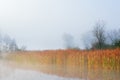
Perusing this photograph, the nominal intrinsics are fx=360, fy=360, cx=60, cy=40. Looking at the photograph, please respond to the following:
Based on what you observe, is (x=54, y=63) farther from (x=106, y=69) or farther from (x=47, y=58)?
(x=106, y=69)

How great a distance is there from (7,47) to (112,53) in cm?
3126

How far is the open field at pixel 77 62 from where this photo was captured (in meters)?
20.5

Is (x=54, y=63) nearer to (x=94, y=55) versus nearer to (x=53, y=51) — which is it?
(x=53, y=51)

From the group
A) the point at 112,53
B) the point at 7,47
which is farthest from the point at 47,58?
the point at 7,47

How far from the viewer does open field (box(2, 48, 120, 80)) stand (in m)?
20.5

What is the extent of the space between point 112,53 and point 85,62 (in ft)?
11.1

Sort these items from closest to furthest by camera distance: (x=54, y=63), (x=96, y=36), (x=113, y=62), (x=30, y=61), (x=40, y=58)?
(x=113, y=62) → (x=54, y=63) → (x=40, y=58) → (x=30, y=61) → (x=96, y=36)

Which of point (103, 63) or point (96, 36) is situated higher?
point (96, 36)

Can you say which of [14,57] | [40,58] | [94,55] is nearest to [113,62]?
[94,55]

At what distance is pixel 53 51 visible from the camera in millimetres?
30672

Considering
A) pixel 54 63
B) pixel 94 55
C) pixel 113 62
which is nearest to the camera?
pixel 113 62

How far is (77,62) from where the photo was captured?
26.6 m

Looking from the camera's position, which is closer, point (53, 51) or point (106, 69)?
point (106, 69)

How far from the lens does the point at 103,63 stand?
2372 centimetres
